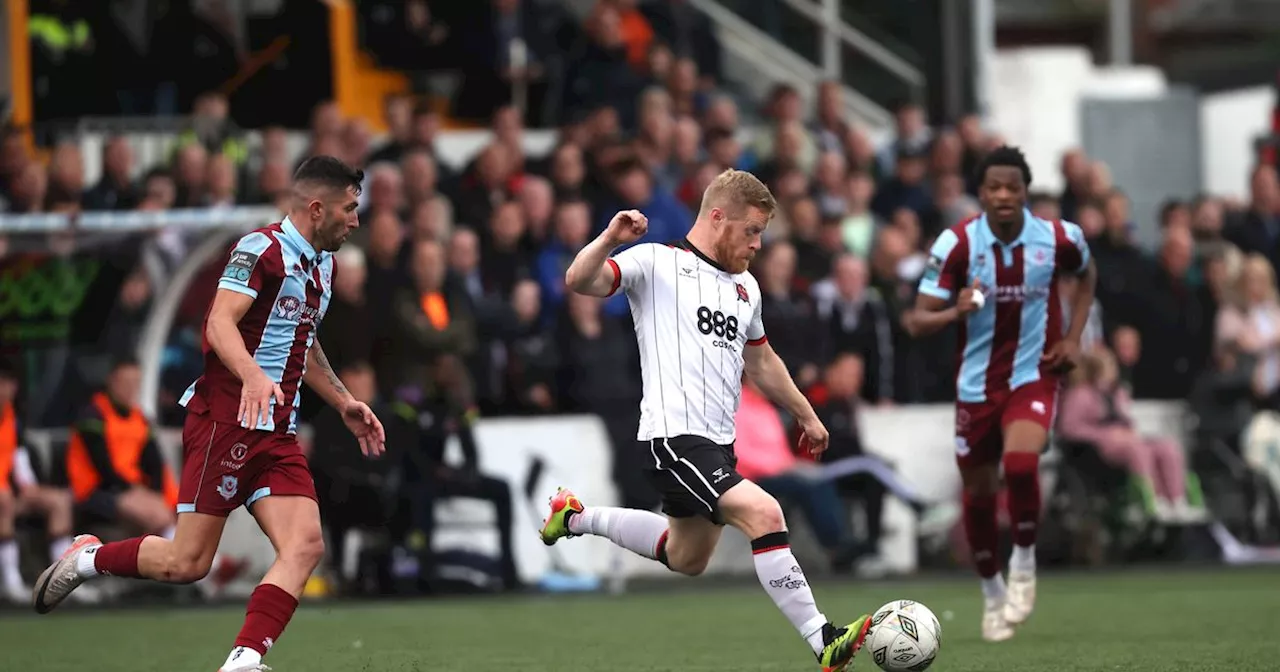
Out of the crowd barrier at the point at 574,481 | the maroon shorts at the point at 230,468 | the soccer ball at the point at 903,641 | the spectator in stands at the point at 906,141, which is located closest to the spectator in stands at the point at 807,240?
the crowd barrier at the point at 574,481

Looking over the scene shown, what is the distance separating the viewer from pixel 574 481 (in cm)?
1549

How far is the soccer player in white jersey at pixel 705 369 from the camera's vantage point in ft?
27.0

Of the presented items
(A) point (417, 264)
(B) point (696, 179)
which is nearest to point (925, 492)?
(B) point (696, 179)

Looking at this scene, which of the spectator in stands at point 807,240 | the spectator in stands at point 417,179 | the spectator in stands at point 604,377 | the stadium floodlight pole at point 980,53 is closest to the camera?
the spectator in stands at point 604,377

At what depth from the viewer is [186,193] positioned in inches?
608

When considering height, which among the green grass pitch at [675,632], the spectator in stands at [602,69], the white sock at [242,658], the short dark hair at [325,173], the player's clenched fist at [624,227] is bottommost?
the green grass pitch at [675,632]

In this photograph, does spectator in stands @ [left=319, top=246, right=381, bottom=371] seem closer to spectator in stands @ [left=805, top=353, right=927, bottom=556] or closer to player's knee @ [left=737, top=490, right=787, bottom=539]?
spectator in stands @ [left=805, top=353, right=927, bottom=556]

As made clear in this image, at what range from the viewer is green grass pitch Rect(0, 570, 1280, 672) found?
968cm

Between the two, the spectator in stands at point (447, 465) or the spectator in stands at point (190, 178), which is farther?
the spectator in stands at point (190, 178)

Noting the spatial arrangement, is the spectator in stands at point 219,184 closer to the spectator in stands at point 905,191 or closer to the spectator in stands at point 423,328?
the spectator in stands at point 423,328

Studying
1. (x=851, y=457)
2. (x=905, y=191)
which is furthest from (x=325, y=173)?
(x=905, y=191)

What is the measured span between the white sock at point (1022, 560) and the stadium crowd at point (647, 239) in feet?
16.0

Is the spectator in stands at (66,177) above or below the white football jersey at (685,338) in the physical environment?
above

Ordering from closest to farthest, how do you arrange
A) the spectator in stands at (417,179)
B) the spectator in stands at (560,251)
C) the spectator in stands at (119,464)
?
the spectator in stands at (119,464)
the spectator in stands at (560,251)
the spectator in stands at (417,179)
